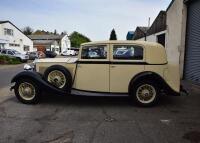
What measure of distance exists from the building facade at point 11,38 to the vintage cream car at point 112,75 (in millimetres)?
40190

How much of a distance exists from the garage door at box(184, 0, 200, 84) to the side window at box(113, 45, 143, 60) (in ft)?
18.1

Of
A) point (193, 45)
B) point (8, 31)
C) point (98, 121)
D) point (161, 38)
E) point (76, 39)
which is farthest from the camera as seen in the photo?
point (76, 39)

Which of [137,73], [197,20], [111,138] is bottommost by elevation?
[111,138]

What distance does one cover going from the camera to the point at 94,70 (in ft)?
26.3

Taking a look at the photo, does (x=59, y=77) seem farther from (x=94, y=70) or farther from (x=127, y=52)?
(x=127, y=52)

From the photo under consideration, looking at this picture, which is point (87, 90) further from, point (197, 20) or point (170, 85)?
point (197, 20)

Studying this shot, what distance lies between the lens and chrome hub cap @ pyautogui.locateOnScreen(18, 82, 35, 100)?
26.9 feet

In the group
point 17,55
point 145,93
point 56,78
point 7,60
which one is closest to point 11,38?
point 17,55

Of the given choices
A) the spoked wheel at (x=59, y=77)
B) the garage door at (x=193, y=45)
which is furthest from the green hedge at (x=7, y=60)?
the spoked wheel at (x=59, y=77)

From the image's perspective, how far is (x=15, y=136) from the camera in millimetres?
5516

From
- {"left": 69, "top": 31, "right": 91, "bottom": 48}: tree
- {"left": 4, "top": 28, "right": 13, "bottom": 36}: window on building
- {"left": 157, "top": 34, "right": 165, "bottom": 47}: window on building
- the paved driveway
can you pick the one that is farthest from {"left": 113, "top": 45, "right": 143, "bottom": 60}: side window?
{"left": 69, "top": 31, "right": 91, "bottom": 48}: tree

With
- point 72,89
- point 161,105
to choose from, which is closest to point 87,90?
point 72,89

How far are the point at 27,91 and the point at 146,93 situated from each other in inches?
133

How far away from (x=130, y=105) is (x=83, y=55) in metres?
1.96
